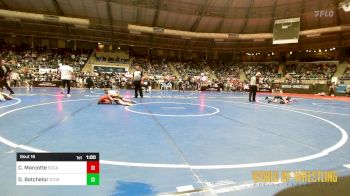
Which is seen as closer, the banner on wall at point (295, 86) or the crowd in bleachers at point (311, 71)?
the banner on wall at point (295, 86)

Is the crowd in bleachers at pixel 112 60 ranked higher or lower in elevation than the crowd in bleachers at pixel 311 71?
higher

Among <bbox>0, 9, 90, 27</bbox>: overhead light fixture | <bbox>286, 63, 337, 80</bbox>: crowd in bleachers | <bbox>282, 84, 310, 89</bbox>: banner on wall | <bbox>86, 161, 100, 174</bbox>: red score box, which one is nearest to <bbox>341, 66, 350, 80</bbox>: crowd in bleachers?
<bbox>286, 63, 337, 80</bbox>: crowd in bleachers

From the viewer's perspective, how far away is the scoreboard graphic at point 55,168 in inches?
82.7

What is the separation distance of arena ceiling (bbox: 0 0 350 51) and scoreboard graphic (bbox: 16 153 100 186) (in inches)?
1280

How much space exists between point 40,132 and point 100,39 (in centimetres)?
3507

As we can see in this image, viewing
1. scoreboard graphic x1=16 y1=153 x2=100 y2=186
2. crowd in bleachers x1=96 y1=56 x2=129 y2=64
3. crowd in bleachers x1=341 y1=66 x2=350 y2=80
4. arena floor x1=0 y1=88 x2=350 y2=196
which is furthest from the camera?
crowd in bleachers x1=96 y1=56 x2=129 y2=64

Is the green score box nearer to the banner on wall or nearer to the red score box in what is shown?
the red score box

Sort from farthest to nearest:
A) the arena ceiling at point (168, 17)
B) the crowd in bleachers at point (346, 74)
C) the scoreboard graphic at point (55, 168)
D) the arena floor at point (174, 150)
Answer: the crowd in bleachers at point (346, 74)
the arena ceiling at point (168, 17)
the arena floor at point (174, 150)
the scoreboard graphic at point (55, 168)

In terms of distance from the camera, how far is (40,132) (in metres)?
5.35

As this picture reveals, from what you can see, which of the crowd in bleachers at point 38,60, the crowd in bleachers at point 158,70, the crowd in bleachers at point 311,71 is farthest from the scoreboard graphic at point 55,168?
the crowd in bleachers at point 311,71

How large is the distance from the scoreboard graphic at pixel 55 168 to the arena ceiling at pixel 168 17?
107 feet

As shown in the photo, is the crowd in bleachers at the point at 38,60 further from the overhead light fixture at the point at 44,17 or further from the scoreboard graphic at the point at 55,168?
the scoreboard graphic at the point at 55,168

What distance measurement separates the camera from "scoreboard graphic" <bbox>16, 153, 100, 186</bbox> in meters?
2.10

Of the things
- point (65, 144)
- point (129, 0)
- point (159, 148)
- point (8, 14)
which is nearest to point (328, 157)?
point (159, 148)
